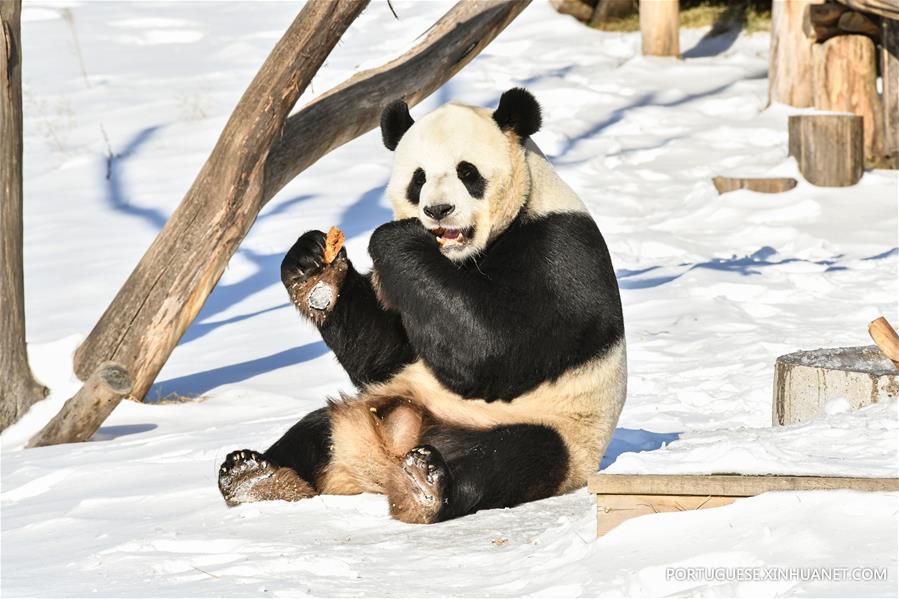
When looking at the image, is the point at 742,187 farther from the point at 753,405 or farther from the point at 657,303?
the point at 753,405

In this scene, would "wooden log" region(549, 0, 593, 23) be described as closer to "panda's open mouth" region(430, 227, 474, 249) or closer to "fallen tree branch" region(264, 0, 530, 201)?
"fallen tree branch" region(264, 0, 530, 201)

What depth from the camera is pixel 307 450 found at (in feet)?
12.6

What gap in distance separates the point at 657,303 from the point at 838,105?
427cm

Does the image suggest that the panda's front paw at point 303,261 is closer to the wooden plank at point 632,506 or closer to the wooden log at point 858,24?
the wooden plank at point 632,506

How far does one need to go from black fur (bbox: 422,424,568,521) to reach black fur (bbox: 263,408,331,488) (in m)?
0.36

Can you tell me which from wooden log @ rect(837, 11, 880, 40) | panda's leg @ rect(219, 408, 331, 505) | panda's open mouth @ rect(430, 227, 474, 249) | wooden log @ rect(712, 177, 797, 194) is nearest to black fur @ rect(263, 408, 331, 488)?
panda's leg @ rect(219, 408, 331, 505)

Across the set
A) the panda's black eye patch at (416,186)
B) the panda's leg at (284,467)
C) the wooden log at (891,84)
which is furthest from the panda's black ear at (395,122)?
the wooden log at (891,84)

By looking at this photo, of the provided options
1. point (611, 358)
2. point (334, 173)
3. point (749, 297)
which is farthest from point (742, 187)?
point (611, 358)

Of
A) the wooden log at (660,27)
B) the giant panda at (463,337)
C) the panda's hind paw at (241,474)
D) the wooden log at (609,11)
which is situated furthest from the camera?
the wooden log at (609,11)

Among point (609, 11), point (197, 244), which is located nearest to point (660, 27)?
point (609, 11)

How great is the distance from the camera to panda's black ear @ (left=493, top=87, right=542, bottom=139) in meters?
3.79

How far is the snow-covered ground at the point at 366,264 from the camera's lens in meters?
2.84

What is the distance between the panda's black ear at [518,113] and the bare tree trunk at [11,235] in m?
2.34

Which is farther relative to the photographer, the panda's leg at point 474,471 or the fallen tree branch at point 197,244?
the fallen tree branch at point 197,244
